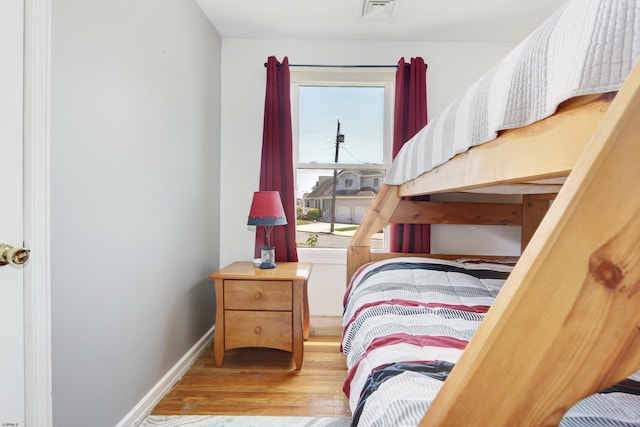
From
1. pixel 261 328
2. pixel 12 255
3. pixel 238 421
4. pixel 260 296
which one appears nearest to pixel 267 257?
pixel 260 296

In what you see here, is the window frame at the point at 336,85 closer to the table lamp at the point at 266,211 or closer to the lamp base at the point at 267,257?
the lamp base at the point at 267,257

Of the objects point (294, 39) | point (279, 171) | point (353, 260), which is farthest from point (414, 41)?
point (353, 260)

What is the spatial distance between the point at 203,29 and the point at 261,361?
2163 millimetres

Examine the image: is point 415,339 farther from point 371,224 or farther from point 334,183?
point 334,183

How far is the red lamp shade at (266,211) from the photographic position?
80.4 inches

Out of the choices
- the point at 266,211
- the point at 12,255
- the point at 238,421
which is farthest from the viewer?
the point at 266,211

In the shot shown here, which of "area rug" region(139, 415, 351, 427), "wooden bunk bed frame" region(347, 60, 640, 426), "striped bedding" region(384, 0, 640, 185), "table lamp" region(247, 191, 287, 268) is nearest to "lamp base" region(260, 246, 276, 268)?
"table lamp" region(247, 191, 287, 268)

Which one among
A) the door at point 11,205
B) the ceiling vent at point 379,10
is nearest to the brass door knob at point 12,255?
the door at point 11,205

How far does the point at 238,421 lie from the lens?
1.47m

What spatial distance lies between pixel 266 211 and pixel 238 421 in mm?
1112

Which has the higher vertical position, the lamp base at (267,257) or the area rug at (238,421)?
the lamp base at (267,257)

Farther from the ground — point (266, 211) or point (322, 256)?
point (266, 211)

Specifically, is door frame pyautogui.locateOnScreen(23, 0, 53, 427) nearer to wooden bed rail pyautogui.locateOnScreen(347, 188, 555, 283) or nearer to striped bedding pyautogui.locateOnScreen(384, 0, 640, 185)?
striped bedding pyautogui.locateOnScreen(384, 0, 640, 185)

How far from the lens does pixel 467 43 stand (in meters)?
2.47
